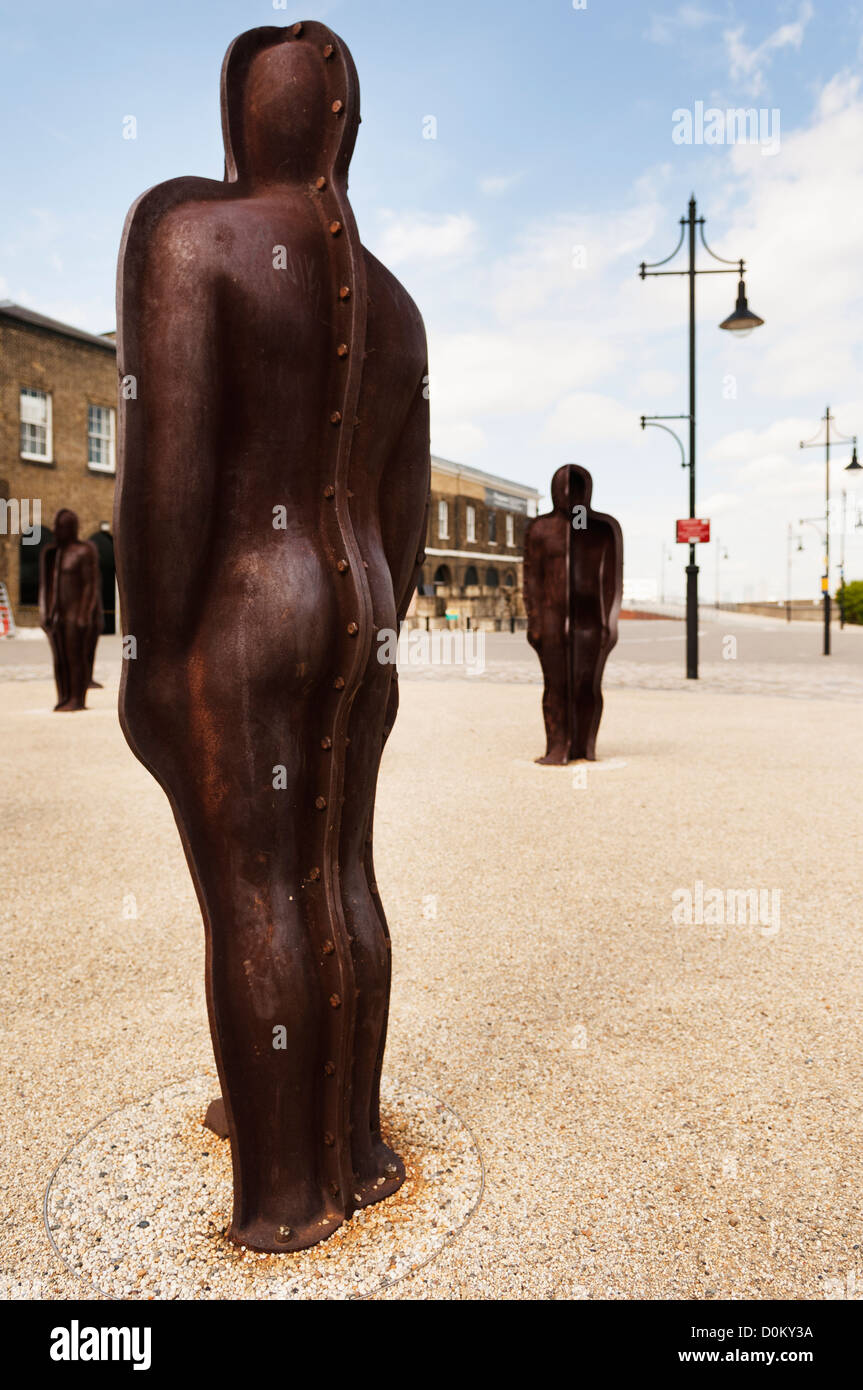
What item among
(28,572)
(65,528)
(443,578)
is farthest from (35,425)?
(443,578)

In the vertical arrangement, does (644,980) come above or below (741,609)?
below

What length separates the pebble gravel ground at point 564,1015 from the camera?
2098 millimetres

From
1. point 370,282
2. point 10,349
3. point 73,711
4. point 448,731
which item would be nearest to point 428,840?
point 370,282

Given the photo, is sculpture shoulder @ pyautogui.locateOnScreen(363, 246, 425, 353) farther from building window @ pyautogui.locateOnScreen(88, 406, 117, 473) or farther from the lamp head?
building window @ pyautogui.locateOnScreen(88, 406, 117, 473)

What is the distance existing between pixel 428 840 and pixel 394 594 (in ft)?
11.9

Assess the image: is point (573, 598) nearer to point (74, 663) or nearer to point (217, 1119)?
point (217, 1119)

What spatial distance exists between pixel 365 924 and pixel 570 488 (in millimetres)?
6308

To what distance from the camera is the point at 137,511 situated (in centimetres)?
187

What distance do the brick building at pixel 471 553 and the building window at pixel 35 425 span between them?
19.6 metres

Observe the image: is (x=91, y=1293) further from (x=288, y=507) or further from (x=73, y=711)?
(x=73, y=711)

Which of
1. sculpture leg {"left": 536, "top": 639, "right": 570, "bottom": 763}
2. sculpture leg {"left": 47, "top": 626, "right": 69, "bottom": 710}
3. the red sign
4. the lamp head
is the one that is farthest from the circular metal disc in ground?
the lamp head

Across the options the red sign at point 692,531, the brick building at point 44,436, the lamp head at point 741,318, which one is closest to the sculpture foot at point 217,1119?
Result: the red sign at point 692,531

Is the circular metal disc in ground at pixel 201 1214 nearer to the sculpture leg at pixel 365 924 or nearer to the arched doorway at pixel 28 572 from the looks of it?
the sculpture leg at pixel 365 924

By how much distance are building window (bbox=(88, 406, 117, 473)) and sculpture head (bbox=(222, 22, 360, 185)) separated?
Result: 29.5 m
